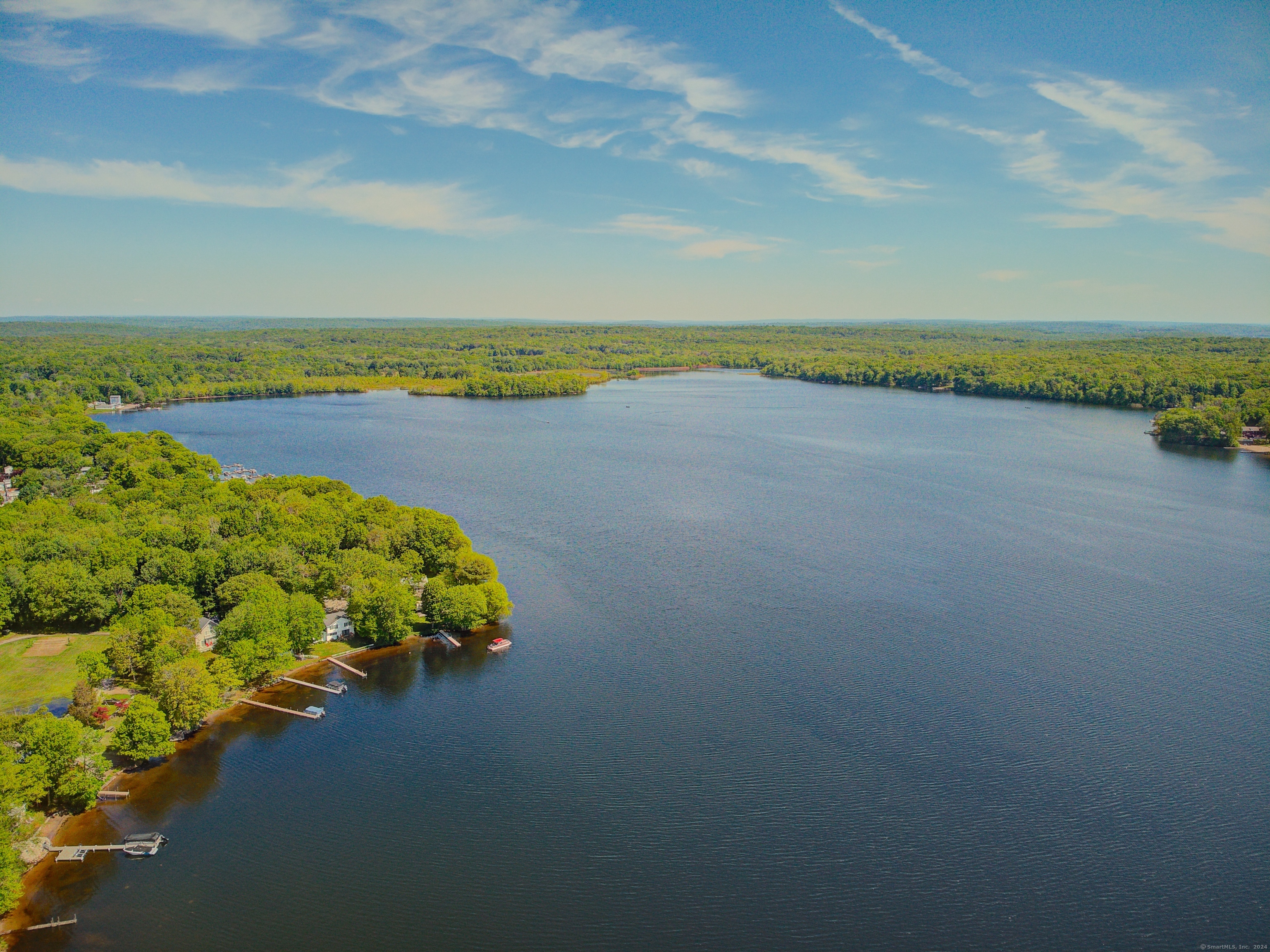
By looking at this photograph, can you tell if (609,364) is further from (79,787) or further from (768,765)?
(79,787)

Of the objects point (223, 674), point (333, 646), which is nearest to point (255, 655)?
point (223, 674)

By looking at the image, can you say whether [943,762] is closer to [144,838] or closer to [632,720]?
[632,720]

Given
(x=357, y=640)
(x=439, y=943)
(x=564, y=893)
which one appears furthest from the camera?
(x=357, y=640)

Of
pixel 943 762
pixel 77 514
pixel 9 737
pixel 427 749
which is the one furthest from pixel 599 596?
pixel 77 514

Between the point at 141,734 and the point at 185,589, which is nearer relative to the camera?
the point at 141,734

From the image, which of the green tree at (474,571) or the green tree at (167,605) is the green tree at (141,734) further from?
the green tree at (474,571)

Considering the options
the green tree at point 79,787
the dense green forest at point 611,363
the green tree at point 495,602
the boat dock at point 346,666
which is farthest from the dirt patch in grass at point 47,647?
the dense green forest at point 611,363
